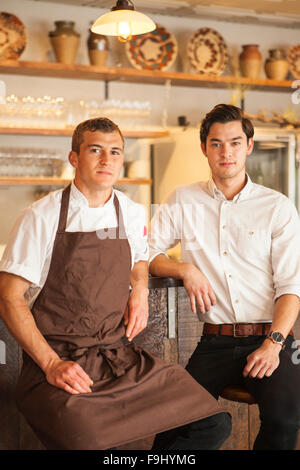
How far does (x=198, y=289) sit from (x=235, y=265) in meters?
0.15

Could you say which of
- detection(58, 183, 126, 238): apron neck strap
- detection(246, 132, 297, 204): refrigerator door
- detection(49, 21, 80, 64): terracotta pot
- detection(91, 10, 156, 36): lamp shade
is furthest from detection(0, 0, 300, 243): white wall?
detection(58, 183, 126, 238): apron neck strap

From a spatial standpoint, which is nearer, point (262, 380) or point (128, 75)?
point (262, 380)

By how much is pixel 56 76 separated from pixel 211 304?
9.00 feet

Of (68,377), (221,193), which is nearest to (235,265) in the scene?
(221,193)

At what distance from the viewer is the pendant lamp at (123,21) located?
2.27 m

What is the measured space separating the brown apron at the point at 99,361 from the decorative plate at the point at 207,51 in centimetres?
309

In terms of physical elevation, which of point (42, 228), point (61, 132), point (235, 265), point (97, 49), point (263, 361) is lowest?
point (263, 361)

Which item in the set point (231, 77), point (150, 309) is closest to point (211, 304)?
point (150, 309)

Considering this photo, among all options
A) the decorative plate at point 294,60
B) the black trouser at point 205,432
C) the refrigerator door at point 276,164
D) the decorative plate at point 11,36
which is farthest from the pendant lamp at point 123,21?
the decorative plate at point 294,60

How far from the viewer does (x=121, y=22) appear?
2.31 metres

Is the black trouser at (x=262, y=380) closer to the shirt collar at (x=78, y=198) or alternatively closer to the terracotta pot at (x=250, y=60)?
the shirt collar at (x=78, y=198)

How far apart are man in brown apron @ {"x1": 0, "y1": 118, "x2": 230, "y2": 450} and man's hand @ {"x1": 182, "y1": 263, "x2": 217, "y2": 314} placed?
197 mm

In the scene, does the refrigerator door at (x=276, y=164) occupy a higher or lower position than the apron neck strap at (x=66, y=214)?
higher

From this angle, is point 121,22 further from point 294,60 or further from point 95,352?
point 294,60
